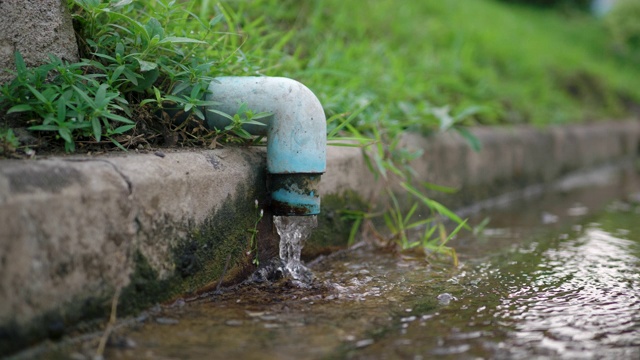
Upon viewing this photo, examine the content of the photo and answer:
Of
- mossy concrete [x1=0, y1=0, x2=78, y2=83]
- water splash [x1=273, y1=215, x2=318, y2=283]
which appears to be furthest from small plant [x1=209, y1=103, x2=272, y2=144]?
mossy concrete [x1=0, y1=0, x2=78, y2=83]

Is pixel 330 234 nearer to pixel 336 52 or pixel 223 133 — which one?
pixel 223 133

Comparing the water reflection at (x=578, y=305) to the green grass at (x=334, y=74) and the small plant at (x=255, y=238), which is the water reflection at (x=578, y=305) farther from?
the small plant at (x=255, y=238)

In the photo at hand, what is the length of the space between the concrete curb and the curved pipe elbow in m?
0.12

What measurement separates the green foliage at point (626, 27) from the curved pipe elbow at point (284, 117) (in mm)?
8700

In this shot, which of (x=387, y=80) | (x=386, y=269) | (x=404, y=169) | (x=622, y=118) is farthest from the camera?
(x=622, y=118)

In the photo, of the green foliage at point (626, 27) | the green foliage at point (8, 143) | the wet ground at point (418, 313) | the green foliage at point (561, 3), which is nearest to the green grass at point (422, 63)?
the wet ground at point (418, 313)

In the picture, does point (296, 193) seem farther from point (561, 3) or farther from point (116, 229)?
point (561, 3)

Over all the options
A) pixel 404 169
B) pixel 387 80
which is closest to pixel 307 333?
pixel 404 169

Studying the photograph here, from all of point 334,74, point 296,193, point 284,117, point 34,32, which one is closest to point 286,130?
point 284,117

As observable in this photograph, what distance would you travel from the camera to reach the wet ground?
152 centimetres

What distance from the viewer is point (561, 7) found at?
455 inches

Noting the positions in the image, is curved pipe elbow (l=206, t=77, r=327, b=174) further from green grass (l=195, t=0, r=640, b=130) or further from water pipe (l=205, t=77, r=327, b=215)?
green grass (l=195, t=0, r=640, b=130)

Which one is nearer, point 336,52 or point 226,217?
point 226,217

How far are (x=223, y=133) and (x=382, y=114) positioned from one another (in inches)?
44.2
